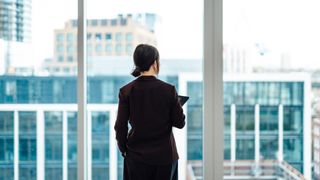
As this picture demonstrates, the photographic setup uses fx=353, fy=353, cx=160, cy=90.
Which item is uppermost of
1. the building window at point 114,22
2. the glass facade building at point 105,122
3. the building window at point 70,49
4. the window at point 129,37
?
the building window at point 114,22

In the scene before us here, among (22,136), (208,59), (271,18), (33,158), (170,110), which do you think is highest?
(271,18)

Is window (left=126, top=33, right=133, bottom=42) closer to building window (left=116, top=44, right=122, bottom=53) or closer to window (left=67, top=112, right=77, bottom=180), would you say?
building window (left=116, top=44, right=122, bottom=53)

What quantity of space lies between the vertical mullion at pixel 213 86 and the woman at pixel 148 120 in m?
0.49

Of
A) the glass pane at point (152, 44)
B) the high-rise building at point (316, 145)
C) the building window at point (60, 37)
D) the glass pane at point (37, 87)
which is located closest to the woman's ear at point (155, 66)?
the glass pane at point (152, 44)

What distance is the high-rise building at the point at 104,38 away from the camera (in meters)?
Answer: 2.37

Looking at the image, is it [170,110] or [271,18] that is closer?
[170,110]

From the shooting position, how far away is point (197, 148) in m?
2.37

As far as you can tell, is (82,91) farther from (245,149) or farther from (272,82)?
(272,82)

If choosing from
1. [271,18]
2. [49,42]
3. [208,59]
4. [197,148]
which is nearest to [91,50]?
[49,42]

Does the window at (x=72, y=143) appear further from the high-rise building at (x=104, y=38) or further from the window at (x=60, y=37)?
the window at (x=60, y=37)

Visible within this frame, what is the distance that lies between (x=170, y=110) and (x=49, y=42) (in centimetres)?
109

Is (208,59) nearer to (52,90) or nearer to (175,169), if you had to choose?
(175,169)

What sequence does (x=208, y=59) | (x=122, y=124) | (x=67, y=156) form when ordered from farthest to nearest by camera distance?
(x=67, y=156)
(x=208, y=59)
(x=122, y=124)

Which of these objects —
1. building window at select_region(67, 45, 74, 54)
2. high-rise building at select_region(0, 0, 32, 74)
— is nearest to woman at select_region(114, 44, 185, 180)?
building window at select_region(67, 45, 74, 54)
